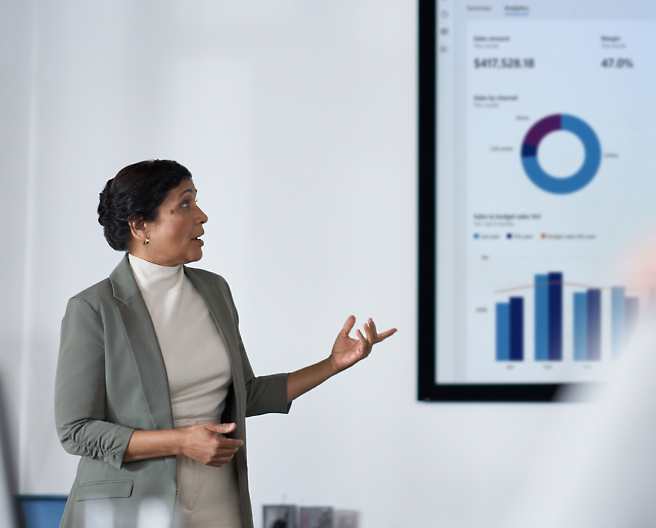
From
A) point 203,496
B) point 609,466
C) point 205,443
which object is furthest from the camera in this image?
point 609,466

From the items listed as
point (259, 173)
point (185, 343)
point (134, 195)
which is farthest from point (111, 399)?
point (259, 173)

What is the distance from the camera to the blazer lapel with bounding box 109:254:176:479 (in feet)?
3.65

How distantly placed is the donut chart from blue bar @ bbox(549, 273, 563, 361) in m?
0.34

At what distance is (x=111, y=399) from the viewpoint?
1.12m

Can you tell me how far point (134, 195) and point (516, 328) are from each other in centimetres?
132

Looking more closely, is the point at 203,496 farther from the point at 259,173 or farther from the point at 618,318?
the point at 618,318

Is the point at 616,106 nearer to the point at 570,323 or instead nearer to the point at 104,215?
the point at 570,323

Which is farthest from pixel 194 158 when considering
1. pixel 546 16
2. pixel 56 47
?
pixel 546 16

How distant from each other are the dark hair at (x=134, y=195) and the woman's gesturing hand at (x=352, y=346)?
1.73 ft

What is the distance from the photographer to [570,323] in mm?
1880

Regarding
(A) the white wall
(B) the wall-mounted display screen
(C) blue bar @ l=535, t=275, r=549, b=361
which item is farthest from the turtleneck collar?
(C) blue bar @ l=535, t=275, r=549, b=361

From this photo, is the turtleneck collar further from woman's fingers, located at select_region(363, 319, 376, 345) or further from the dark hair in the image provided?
woman's fingers, located at select_region(363, 319, 376, 345)

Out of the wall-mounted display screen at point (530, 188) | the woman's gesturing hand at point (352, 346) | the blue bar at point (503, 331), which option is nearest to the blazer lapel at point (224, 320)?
the woman's gesturing hand at point (352, 346)

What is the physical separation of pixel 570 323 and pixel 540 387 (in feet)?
0.79
